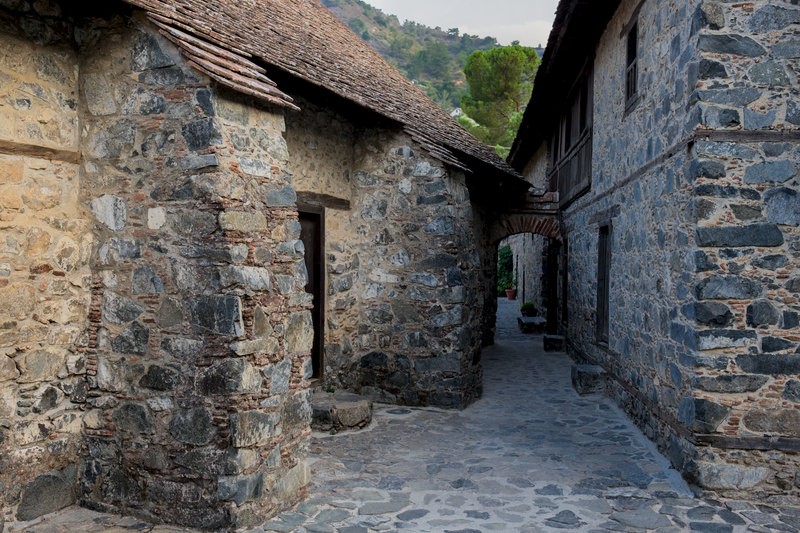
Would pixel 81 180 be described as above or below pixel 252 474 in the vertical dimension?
above

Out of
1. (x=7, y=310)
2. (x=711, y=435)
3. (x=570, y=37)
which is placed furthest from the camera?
(x=570, y=37)

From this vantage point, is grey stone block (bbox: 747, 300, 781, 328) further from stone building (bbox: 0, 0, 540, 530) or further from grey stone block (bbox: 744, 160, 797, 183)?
stone building (bbox: 0, 0, 540, 530)

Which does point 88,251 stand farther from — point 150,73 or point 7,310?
point 150,73

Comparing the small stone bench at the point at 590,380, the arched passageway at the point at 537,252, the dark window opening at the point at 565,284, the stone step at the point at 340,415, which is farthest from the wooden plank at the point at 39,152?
the dark window opening at the point at 565,284

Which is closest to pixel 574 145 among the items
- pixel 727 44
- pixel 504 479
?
pixel 727 44

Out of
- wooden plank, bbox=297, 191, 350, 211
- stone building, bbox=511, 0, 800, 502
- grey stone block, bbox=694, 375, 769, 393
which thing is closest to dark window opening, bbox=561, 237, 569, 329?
wooden plank, bbox=297, 191, 350, 211

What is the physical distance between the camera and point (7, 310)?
4.23m

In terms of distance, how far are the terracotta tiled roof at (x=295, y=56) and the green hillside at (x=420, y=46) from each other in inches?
1862

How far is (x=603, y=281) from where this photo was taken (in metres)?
9.40

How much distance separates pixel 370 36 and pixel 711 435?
2865 inches

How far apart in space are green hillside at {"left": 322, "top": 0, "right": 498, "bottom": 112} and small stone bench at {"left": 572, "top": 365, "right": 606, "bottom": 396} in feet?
162

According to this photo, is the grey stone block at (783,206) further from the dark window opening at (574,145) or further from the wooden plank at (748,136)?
the dark window opening at (574,145)

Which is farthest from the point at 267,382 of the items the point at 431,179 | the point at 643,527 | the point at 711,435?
the point at 431,179

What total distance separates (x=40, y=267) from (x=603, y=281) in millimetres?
7344
